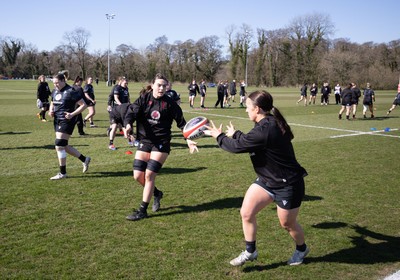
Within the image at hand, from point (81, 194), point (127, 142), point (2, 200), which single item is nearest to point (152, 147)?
point (81, 194)

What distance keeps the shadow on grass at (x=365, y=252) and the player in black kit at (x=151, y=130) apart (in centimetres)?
221

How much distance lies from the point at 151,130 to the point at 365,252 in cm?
367

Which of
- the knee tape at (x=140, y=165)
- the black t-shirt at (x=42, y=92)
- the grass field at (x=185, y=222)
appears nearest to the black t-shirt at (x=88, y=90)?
the black t-shirt at (x=42, y=92)

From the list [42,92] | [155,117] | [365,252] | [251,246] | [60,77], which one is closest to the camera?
[251,246]

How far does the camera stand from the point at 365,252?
16.0 ft

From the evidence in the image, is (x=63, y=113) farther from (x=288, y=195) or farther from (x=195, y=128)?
(x=288, y=195)

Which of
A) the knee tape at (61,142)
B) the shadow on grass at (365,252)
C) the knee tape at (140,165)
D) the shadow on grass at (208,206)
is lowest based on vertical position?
the shadow on grass at (365,252)

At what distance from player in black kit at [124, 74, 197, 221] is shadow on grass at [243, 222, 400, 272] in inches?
87.0

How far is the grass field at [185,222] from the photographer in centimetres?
438

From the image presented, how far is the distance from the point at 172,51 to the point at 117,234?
10866 centimetres

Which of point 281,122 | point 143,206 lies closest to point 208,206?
point 143,206

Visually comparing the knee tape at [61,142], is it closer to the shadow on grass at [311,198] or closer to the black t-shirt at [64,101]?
the black t-shirt at [64,101]

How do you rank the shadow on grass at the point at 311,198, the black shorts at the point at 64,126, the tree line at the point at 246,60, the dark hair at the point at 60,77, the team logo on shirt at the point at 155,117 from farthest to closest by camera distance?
the tree line at the point at 246,60
the black shorts at the point at 64,126
the dark hair at the point at 60,77
the shadow on grass at the point at 311,198
the team logo on shirt at the point at 155,117

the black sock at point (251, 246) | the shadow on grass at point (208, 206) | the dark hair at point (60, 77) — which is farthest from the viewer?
the dark hair at point (60, 77)
